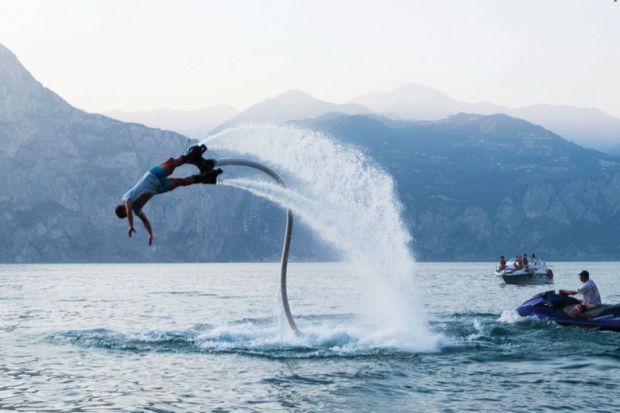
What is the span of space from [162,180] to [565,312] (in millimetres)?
22196

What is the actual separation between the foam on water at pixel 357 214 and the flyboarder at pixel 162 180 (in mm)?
4266

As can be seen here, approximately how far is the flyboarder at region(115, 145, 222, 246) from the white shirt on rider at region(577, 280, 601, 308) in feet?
65.5

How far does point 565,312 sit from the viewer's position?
34.7 metres

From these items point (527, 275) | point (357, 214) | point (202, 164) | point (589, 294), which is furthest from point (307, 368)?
point (527, 275)

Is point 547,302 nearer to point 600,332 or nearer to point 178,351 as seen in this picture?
point 600,332

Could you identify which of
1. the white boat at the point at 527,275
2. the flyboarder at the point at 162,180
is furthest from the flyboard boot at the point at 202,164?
the white boat at the point at 527,275

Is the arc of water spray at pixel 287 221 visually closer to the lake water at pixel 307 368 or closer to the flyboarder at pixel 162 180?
the flyboarder at pixel 162 180

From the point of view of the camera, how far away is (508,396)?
19.9 metres

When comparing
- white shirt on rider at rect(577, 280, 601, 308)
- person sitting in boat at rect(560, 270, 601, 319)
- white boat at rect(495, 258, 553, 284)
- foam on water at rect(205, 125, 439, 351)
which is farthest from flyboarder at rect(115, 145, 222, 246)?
white boat at rect(495, 258, 553, 284)

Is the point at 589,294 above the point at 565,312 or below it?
above

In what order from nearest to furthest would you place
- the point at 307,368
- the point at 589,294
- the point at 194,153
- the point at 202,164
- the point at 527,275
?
the point at 194,153 → the point at 202,164 → the point at 307,368 → the point at 589,294 → the point at 527,275

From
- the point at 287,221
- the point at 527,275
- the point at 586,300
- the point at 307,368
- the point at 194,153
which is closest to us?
the point at 194,153

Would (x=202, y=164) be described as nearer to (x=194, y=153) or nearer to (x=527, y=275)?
(x=194, y=153)

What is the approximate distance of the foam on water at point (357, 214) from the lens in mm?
25750
